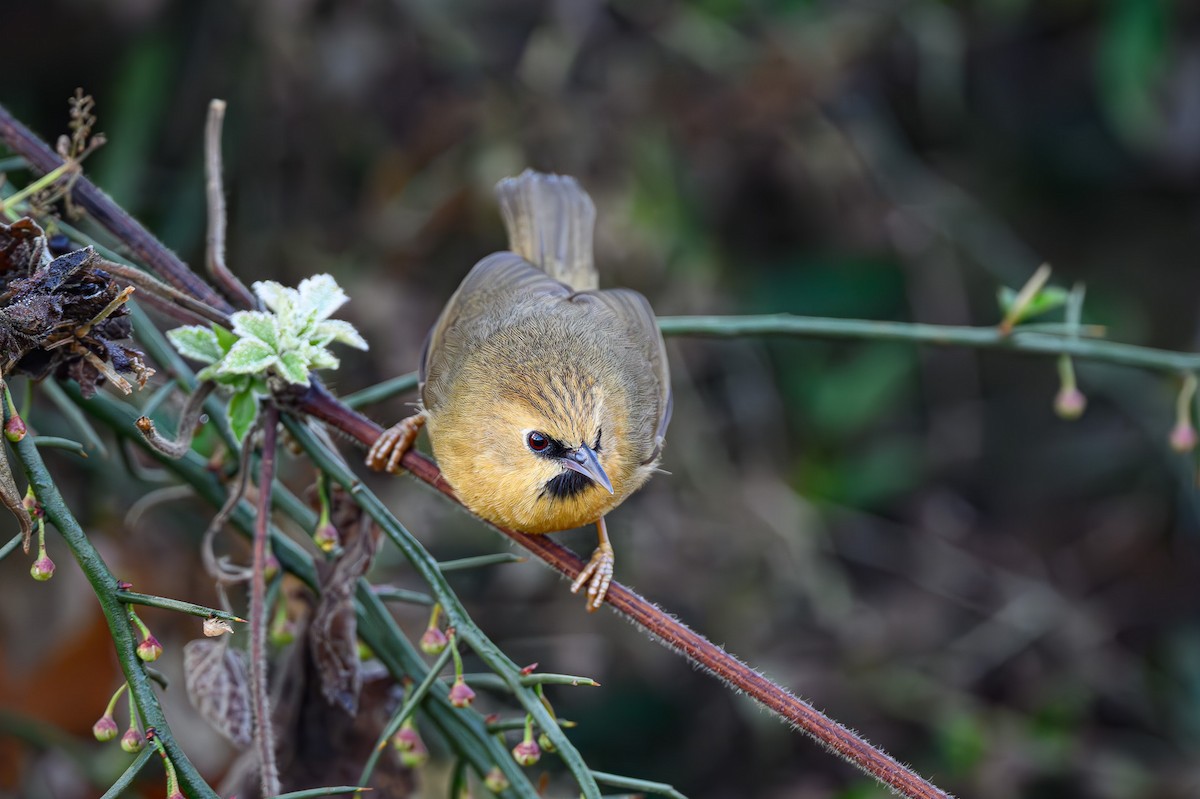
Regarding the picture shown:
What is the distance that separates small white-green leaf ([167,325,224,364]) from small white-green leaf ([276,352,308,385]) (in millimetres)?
118

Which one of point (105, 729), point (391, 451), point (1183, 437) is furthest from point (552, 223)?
point (105, 729)

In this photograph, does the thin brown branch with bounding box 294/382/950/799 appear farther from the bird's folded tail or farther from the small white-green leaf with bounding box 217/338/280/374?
the bird's folded tail

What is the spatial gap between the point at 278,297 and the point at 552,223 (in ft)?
5.12

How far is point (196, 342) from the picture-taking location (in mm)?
1910

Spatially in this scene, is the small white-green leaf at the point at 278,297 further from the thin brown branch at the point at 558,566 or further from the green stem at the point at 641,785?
the green stem at the point at 641,785

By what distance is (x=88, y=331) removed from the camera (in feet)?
5.79

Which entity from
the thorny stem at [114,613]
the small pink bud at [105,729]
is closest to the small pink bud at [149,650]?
the thorny stem at [114,613]

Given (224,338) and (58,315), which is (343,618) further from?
(58,315)

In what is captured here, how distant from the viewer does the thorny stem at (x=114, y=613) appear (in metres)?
1.61

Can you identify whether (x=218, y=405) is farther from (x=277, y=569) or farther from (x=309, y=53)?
(x=309, y=53)

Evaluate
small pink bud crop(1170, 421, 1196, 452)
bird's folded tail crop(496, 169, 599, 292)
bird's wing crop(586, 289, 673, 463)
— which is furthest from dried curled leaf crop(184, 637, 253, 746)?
small pink bud crop(1170, 421, 1196, 452)

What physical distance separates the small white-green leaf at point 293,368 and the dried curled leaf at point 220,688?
0.56 meters

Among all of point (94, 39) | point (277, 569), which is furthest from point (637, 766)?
point (94, 39)

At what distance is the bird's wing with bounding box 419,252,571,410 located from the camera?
2.89 metres
